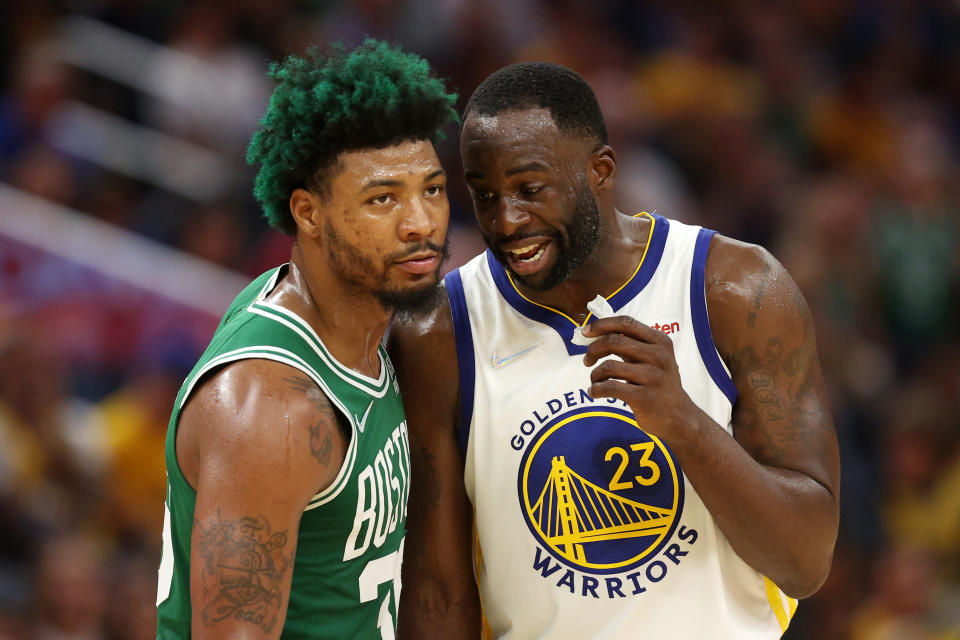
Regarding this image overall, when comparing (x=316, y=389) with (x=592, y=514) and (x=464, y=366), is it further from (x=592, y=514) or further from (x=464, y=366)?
(x=592, y=514)

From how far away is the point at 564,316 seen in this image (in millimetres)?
3023

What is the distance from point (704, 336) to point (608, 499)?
440 mm

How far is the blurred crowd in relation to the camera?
538cm

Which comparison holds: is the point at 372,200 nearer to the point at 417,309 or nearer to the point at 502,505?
the point at 417,309

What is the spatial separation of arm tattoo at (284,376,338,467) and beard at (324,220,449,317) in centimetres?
28

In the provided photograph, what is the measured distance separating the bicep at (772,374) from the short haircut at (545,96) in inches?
19.8

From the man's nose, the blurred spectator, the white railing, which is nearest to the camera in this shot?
the man's nose

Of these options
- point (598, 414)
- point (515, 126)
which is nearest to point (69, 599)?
point (598, 414)

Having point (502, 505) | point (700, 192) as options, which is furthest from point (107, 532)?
point (700, 192)

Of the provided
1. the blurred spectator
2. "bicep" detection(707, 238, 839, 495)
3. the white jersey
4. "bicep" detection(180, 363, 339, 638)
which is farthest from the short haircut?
the blurred spectator

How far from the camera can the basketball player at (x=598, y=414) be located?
281 cm

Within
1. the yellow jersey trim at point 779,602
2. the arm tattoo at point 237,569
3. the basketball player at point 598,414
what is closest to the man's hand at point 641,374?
the basketball player at point 598,414

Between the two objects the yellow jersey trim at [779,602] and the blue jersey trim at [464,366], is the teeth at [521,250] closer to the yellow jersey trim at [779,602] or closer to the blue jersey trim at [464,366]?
the blue jersey trim at [464,366]

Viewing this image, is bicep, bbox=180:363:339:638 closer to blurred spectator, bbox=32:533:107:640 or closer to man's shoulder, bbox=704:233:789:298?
man's shoulder, bbox=704:233:789:298
